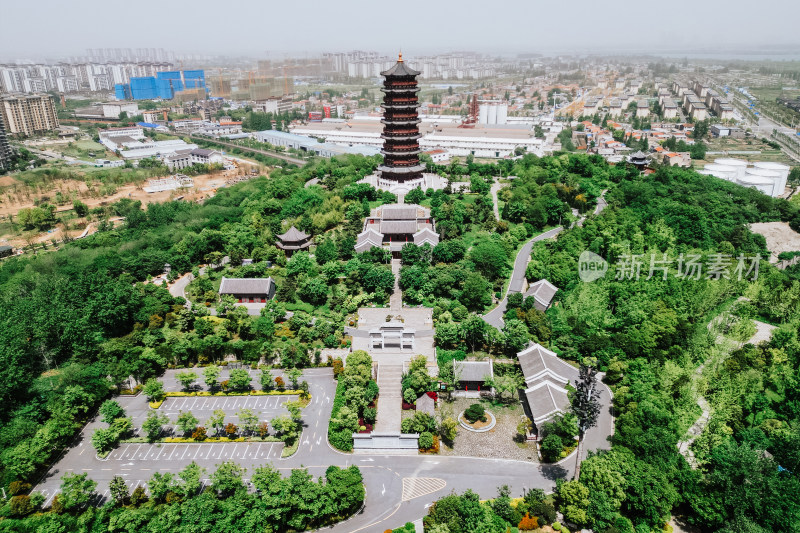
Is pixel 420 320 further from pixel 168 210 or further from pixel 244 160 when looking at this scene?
pixel 244 160

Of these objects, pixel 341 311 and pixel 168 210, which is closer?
pixel 341 311

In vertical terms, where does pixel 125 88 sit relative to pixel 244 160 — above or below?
above

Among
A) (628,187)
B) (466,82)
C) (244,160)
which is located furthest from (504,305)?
(466,82)

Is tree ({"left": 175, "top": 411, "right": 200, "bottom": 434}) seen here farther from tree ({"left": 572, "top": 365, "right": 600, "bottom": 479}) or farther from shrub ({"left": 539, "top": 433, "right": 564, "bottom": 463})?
tree ({"left": 572, "top": 365, "right": 600, "bottom": 479})

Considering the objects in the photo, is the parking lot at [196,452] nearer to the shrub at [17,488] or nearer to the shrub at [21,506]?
the shrub at [17,488]

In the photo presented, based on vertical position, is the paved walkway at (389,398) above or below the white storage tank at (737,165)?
below

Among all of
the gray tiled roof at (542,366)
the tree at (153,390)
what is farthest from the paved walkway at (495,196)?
the tree at (153,390)

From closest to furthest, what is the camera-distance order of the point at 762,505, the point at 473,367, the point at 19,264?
the point at 762,505 < the point at 473,367 < the point at 19,264

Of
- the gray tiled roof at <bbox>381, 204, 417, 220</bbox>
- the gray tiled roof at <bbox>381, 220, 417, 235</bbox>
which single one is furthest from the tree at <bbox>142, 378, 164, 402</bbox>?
the gray tiled roof at <bbox>381, 204, 417, 220</bbox>
